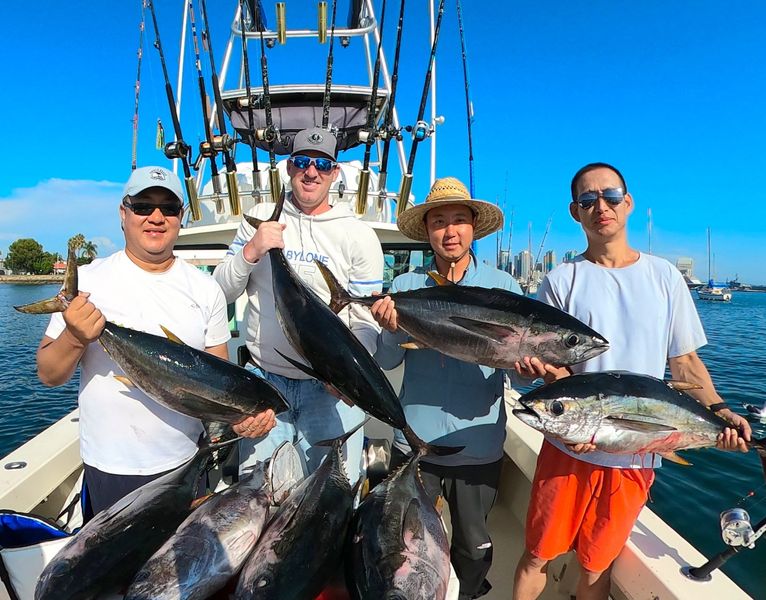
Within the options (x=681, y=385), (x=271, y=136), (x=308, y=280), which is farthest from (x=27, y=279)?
(x=681, y=385)

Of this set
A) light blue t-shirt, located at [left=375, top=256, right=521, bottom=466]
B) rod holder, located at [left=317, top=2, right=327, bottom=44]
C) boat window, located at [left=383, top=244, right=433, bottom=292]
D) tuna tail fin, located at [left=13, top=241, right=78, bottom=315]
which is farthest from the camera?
rod holder, located at [left=317, top=2, right=327, bottom=44]

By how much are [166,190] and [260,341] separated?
34.4 inches

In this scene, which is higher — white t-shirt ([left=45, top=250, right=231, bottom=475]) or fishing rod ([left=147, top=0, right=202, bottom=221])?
fishing rod ([left=147, top=0, right=202, bottom=221])

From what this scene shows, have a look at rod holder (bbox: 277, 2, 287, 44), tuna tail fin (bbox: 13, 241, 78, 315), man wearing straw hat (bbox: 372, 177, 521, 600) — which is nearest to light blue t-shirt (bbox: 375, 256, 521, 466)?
man wearing straw hat (bbox: 372, 177, 521, 600)

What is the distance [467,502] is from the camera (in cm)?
224

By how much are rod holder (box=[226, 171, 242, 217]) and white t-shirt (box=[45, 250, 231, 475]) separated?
2.83 m

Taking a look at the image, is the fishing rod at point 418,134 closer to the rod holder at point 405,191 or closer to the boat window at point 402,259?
the rod holder at point 405,191

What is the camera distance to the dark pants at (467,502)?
2.24 meters

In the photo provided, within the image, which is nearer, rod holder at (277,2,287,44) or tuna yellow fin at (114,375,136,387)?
tuna yellow fin at (114,375,136,387)

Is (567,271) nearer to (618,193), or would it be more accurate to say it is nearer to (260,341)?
(618,193)

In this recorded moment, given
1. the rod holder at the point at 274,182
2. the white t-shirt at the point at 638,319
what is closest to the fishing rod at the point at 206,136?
the rod holder at the point at 274,182

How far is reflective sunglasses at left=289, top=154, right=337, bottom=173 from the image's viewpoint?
2.37 meters

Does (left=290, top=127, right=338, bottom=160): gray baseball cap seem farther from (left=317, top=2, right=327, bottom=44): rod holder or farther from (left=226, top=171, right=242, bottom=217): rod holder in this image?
(left=317, top=2, right=327, bottom=44): rod holder

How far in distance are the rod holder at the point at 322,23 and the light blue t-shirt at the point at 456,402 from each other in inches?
197
